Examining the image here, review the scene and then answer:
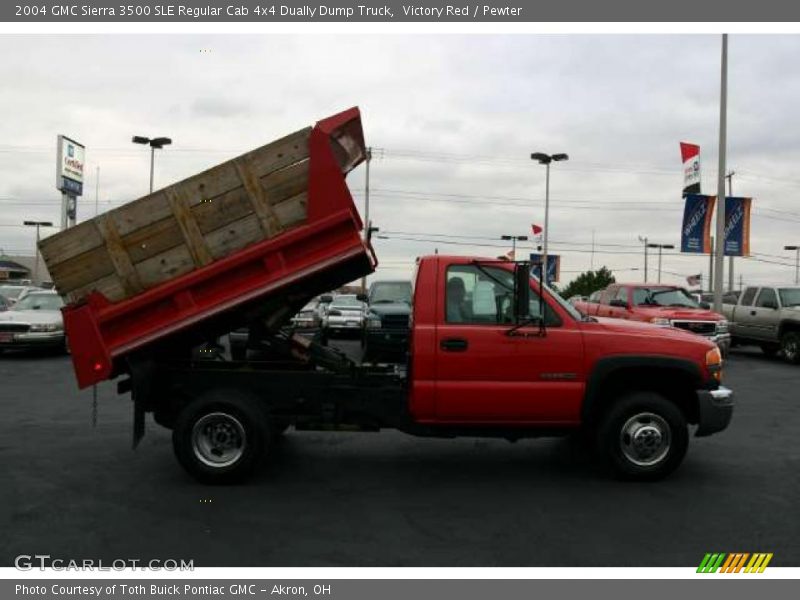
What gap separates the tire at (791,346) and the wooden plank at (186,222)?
50.9ft

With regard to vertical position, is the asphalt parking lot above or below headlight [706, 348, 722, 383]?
below

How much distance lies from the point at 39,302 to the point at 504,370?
49.0 ft

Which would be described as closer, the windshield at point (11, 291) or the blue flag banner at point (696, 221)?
the blue flag banner at point (696, 221)

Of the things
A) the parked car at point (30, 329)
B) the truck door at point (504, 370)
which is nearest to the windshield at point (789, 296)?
the truck door at point (504, 370)

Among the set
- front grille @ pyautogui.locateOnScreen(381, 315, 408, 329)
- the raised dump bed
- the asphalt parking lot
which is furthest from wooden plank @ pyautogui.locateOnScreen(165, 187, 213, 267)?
front grille @ pyautogui.locateOnScreen(381, 315, 408, 329)

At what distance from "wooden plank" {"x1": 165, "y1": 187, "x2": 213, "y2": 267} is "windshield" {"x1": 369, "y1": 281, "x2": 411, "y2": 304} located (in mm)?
11039

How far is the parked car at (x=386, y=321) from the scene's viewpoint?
7395mm

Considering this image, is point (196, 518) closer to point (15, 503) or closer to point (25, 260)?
point (15, 503)

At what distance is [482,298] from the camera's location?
6258 millimetres

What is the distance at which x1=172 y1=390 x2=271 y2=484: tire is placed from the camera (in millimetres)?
6105

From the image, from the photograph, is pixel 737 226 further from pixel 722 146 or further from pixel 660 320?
pixel 660 320

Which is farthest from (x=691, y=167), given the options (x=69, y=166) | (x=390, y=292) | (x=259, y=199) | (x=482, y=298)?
(x=69, y=166)

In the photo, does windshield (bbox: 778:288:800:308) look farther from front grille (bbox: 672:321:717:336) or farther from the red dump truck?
the red dump truck

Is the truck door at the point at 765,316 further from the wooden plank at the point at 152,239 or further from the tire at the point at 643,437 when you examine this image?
the wooden plank at the point at 152,239
